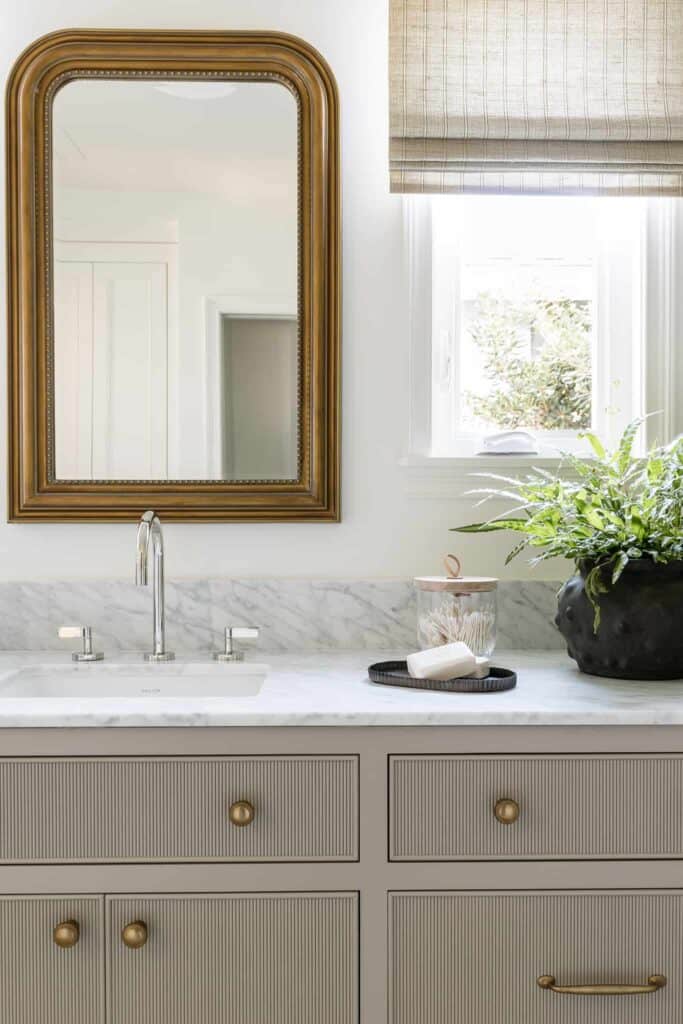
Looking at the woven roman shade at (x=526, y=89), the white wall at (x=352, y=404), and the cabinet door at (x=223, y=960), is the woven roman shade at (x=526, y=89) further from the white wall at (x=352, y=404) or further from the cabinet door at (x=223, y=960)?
the cabinet door at (x=223, y=960)

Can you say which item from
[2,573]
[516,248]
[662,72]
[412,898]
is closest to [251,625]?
[2,573]

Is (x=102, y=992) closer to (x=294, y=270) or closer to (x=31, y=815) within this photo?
(x=31, y=815)

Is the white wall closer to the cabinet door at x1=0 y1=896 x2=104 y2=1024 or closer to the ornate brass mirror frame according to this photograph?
the ornate brass mirror frame

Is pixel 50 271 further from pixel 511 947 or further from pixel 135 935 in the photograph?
pixel 511 947

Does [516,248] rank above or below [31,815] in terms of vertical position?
above

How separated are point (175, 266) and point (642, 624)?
1.16 m

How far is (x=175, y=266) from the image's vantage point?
1875 mm

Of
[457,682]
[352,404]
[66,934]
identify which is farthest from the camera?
[352,404]

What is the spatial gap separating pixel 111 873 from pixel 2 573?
2.64 ft

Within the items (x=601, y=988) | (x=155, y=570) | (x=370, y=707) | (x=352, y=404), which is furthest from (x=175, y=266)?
(x=601, y=988)

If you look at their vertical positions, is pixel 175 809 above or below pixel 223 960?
above

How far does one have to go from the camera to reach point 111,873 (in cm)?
133

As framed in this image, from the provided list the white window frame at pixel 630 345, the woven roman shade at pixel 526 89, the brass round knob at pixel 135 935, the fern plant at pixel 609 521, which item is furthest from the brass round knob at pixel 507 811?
the woven roman shade at pixel 526 89

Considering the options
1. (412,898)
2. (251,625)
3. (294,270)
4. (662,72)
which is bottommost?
(412,898)
